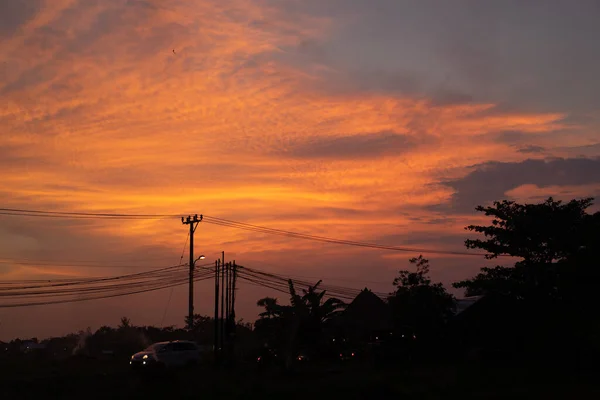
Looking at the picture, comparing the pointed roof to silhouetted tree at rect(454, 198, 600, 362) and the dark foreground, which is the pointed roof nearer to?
silhouetted tree at rect(454, 198, 600, 362)

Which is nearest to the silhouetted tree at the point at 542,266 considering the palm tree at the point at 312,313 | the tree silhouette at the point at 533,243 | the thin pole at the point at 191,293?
the tree silhouette at the point at 533,243

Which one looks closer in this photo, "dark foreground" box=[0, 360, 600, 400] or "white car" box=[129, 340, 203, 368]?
"dark foreground" box=[0, 360, 600, 400]

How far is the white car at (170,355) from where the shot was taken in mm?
36938

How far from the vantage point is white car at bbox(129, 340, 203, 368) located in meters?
36.9

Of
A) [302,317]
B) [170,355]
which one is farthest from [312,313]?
[170,355]

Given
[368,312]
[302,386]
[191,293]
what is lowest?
[302,386]

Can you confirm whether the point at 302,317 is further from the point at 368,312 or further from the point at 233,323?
the point at 368,312

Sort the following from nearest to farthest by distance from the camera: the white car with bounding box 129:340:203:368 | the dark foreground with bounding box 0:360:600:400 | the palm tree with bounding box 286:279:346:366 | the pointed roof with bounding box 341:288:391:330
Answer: the dark foreground with bounding box 0:360:600:400, the white car with bounding box 129:340:203:368, the palm tree with bounding box 286:279:346:366, the pointed roof with bounding box 341:288:391:330

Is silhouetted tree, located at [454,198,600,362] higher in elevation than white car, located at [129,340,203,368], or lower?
higher

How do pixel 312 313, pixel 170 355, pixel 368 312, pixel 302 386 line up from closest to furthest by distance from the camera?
pixel 302 386
pixel 170 355
pixel 312 313
pixel 368 312

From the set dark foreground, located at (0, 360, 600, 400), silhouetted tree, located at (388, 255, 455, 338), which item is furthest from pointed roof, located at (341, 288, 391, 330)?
dark foreground, located at (0, 360, 600, 400)

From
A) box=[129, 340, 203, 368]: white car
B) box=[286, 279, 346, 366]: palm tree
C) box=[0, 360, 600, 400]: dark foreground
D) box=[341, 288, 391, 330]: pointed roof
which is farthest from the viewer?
box=[341, 288, 391, 330]: pointed roof

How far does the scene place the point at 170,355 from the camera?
126ft

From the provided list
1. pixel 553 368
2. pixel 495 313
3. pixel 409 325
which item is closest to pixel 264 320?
pixel 409 325
